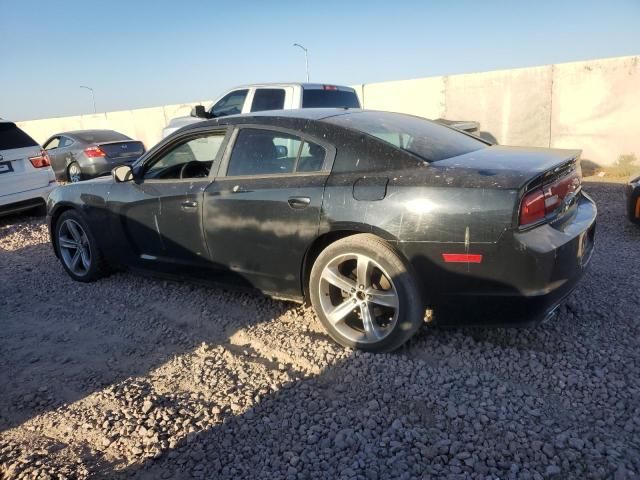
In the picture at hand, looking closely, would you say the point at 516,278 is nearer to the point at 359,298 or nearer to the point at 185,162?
the point at 359,298

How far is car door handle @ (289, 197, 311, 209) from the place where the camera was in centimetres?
331

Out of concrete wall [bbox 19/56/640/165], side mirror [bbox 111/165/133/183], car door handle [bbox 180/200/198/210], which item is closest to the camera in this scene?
car door handle [bbox 180/200/198/210]

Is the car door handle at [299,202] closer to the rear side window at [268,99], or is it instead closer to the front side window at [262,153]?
the front side window at [262,153]

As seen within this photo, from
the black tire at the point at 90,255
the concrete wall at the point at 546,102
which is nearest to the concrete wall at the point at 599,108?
the concrete wall at the point at 546,102

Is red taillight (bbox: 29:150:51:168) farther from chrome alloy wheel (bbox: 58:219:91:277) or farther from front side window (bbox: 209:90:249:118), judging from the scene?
chrome alloy wheel (bbox: 58:219:91:277)

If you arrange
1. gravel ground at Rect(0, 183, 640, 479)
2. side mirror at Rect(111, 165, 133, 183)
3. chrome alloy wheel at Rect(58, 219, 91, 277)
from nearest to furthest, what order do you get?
gravel ground at Rect(0, 183, 640, 479)
side mirror at Rect(111, 165, 133, 183)
chrome alloy wheel at Rect(58, 219, 91, 277)

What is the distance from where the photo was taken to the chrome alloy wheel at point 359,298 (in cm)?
313

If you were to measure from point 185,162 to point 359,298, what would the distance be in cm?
213

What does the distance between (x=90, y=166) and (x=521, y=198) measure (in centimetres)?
1123

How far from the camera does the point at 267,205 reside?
11.5 feet

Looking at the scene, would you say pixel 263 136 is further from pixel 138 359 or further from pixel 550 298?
pixel 550 298

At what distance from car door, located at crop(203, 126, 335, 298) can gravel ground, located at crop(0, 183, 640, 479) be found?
47 cm

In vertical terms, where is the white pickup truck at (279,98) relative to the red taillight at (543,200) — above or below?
above

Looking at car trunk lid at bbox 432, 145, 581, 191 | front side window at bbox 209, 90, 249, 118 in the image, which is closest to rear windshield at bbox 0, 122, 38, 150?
front side window at bbox 209, 90, 249, 118
